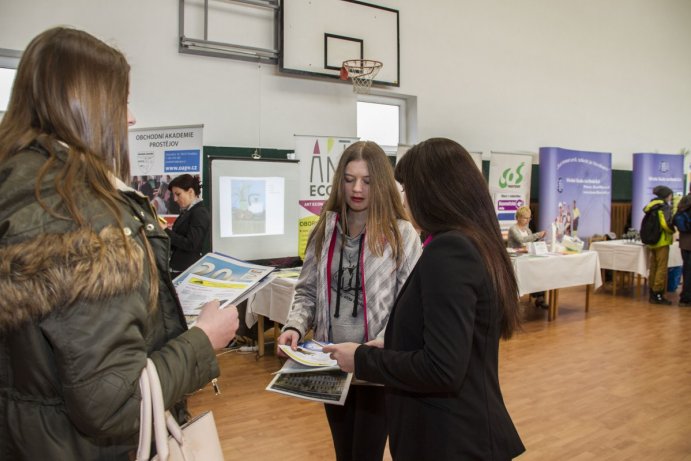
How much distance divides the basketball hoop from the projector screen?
1537 mm

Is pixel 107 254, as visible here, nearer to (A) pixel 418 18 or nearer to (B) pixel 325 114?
(B) pixel 325 114

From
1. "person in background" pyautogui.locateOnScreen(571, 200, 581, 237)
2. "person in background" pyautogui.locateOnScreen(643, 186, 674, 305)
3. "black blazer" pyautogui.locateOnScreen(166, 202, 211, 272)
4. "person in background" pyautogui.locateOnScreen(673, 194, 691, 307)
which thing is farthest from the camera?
"person in background" pyautogui.locateOnScreen(571, 200, 581, 237)

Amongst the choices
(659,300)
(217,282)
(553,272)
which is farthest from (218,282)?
(659,300)

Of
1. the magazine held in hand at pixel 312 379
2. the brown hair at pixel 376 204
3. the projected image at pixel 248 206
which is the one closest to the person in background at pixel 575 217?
the projected image at pixel 248 206

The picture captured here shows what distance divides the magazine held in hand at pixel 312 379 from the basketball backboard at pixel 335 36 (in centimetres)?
524

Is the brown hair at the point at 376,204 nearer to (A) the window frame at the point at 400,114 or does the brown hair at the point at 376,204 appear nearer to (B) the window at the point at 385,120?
(B) the window at the point at 385,120

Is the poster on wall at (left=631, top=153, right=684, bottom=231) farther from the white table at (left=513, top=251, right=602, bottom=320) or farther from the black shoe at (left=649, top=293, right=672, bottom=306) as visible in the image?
the white table at (left=513, top=251, right=602, bottom=320)

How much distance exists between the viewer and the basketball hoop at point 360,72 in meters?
6.43

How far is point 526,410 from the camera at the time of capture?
11.5 feet

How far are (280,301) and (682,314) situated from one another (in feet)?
16.7

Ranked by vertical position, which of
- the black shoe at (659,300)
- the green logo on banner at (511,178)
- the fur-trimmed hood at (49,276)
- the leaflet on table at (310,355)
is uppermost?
the green logo on banner at (511,178)

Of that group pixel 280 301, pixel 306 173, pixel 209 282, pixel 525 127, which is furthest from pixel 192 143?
pixel 525 127

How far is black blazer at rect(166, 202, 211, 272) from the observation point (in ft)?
14.7

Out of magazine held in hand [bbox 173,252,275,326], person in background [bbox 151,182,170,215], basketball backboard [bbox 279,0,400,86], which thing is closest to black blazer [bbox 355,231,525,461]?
magazine held in hand [bbox 173,252,275,326]
